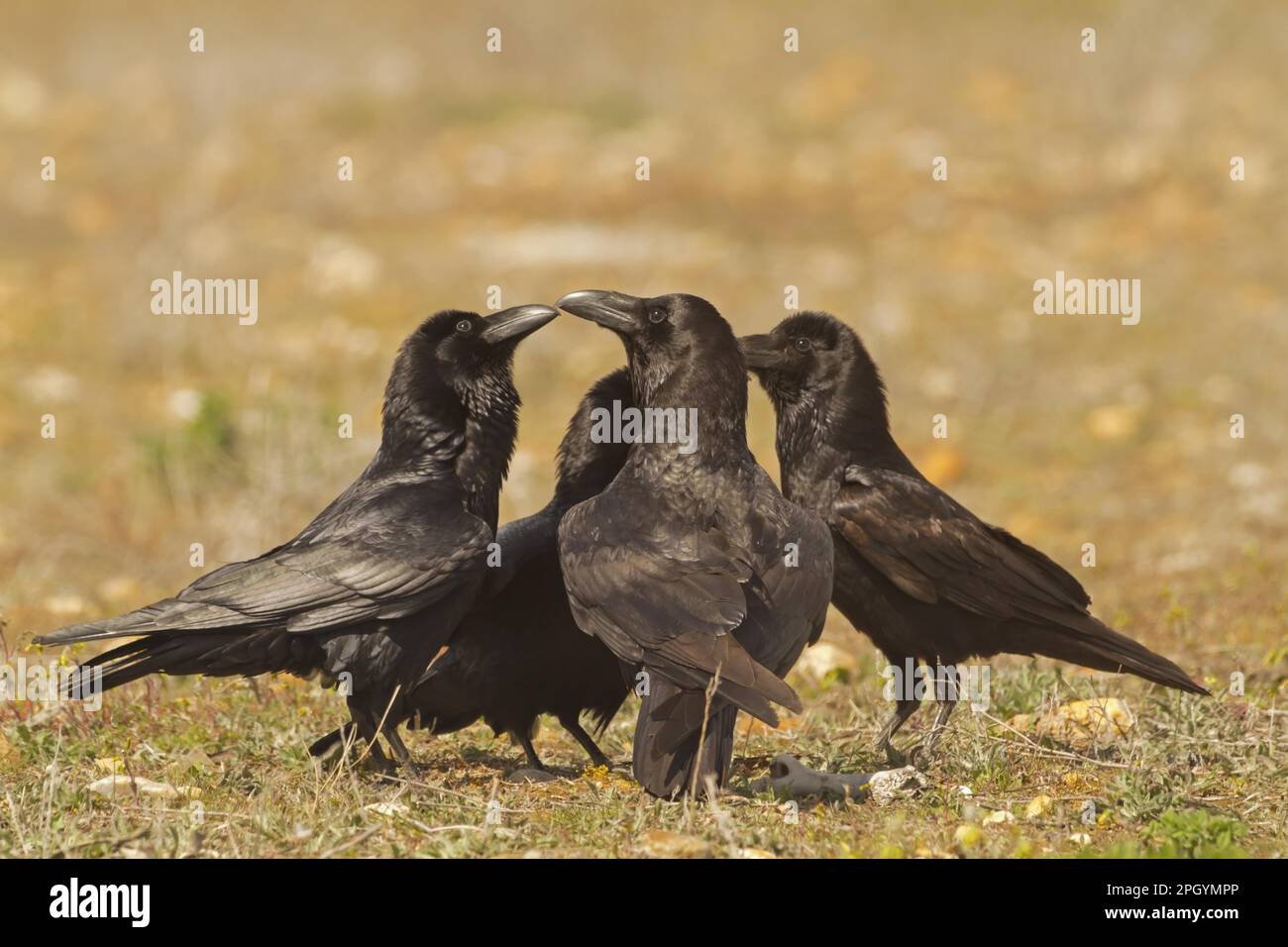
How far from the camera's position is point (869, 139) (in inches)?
801

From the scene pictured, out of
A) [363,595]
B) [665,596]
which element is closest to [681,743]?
[665,596]

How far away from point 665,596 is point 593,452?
1.27 metres

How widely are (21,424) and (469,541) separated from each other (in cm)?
839

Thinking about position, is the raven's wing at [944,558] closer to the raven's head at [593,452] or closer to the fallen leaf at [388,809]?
the raven's head at [593,452]

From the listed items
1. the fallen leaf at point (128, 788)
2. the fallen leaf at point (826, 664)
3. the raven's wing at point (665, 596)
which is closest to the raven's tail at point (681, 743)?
the raven's wing at point (665, 596)

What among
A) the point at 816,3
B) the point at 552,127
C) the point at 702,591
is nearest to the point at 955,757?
the point at 702,591

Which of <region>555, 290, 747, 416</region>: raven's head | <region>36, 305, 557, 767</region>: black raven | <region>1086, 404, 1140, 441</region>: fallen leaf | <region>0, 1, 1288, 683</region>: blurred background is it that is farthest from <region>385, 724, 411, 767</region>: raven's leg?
<region>1086, 404, 1140, 441</region>: fallen leaf

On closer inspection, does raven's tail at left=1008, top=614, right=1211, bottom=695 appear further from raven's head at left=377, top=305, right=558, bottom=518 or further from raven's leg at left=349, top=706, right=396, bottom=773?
raven's leg at left=349, top=706, right=396, bottom=773

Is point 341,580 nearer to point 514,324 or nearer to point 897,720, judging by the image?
point 514,324

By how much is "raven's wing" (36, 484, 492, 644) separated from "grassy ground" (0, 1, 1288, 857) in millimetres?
560

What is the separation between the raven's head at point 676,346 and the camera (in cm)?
586

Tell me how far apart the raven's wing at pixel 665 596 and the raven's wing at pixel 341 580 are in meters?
0.42

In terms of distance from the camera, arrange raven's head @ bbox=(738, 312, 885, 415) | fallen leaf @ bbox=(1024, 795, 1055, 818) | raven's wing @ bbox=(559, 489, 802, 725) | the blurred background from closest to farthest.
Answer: raven's wing @ bbox=(559, 489, 802, 725), fallen leaf @ bbox=(1024, 795, 1055, 818), raven's head @ bbox=(738, 312, 885, 415), the blurred background

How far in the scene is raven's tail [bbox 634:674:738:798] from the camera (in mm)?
5094
